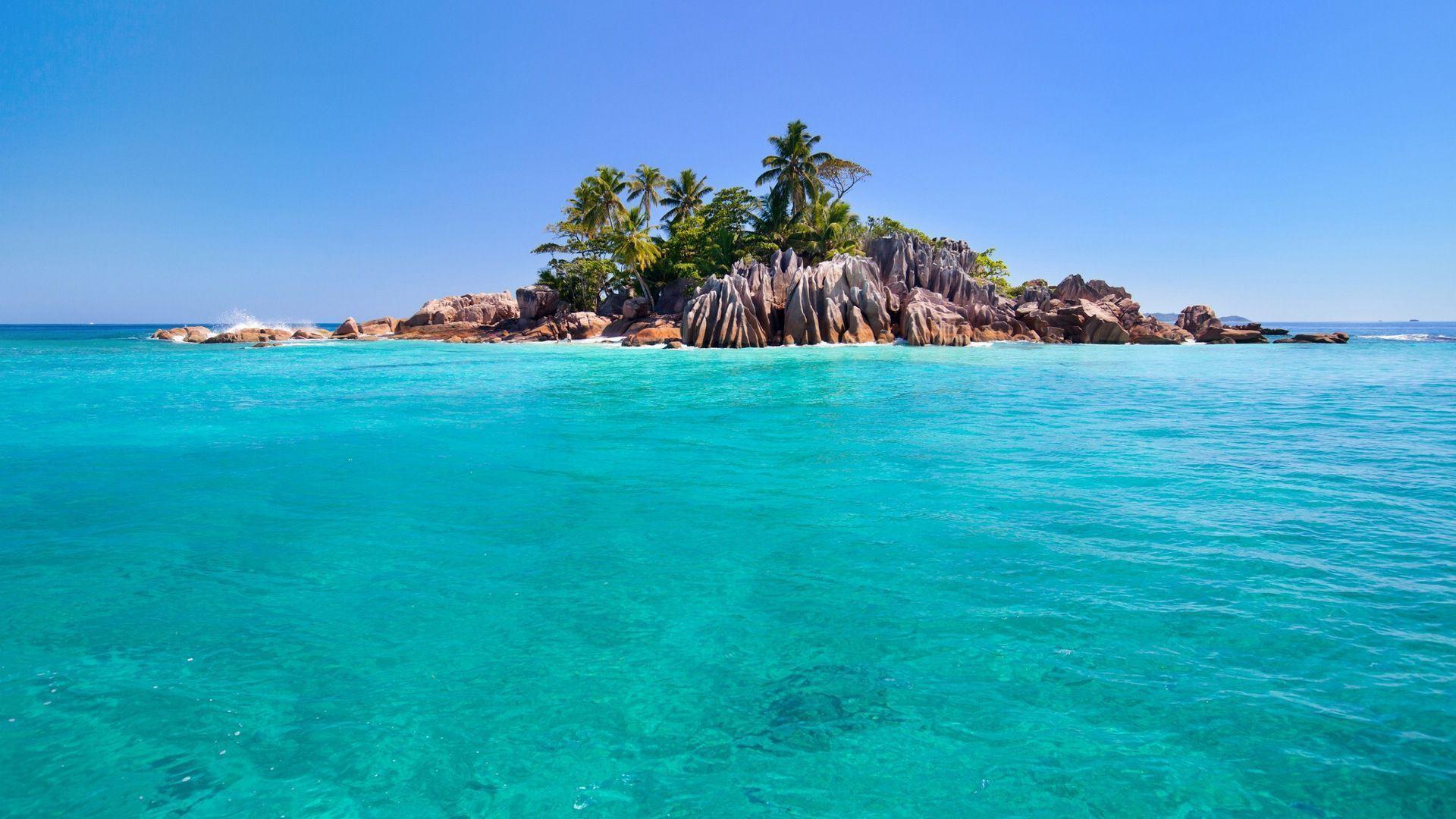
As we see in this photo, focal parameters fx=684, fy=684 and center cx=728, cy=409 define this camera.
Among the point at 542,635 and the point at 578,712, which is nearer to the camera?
Answer: the point at 578,712

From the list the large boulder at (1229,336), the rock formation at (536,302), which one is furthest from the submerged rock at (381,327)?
the large boulder at (1229,336)

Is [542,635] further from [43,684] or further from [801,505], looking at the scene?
[801,505]

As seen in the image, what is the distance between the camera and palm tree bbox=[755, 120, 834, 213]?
6066 cm

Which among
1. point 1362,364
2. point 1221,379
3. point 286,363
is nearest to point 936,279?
point 1362,364

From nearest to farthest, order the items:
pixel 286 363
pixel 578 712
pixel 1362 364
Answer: pixel 578 712 < pixel 1362 364 < pixel 286 363

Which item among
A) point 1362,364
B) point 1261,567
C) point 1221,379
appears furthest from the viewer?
point 1362,364

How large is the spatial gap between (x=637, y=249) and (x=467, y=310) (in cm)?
2545

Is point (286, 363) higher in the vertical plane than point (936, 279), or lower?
lower

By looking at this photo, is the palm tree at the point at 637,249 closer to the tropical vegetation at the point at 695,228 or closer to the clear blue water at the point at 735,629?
the tropical vegetation at the point at 695,228

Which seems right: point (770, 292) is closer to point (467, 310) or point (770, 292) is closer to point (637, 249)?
point (637, 249)

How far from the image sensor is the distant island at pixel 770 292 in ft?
166

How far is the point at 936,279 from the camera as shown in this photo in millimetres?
56469

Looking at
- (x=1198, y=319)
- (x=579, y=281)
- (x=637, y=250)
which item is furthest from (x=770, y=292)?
(x=1198, y=319)

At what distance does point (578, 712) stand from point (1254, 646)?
16.2ft
